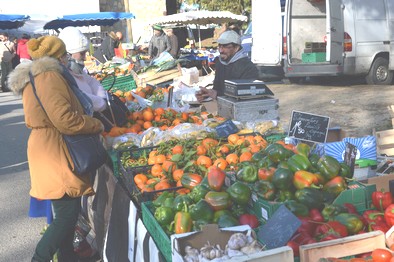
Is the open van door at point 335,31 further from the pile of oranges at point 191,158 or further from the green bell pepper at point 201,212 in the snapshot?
the green bell pepper at point 201,212

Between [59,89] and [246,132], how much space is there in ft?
6.19

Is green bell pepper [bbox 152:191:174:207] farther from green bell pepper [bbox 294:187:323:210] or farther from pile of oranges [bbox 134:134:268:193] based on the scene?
green bell pepper [bbox 294:187:323:210]

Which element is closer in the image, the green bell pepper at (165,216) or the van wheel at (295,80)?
the green bell pepper at (165,216)

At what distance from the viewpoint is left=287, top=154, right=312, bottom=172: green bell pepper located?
335 cm

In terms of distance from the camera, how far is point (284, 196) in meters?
3.17

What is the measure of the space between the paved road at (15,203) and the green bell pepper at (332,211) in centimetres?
313

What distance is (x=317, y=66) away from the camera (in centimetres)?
1304

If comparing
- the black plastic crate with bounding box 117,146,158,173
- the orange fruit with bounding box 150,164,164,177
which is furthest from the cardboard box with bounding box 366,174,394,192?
the black plastic crate with bounding box 117,146,158,173

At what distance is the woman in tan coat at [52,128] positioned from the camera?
3.71 metres

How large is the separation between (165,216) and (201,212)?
0.21 m

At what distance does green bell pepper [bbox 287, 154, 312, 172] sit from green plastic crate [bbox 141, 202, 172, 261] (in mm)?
958

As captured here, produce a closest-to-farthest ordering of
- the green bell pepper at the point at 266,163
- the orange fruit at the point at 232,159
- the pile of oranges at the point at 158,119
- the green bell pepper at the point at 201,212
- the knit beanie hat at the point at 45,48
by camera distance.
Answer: the green bell pepper at the point at 201,212
the green bell pepper at the point at 266,163
the knit beanie hat at the point at 45,48
the orange fruit at the point at 232,159
the pile of oranges at the point at 158,119

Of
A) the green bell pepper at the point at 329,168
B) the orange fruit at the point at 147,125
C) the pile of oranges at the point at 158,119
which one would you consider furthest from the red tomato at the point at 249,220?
the orange fruit at the point at 147,125

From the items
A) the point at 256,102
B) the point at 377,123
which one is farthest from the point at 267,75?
the point at 256,102
